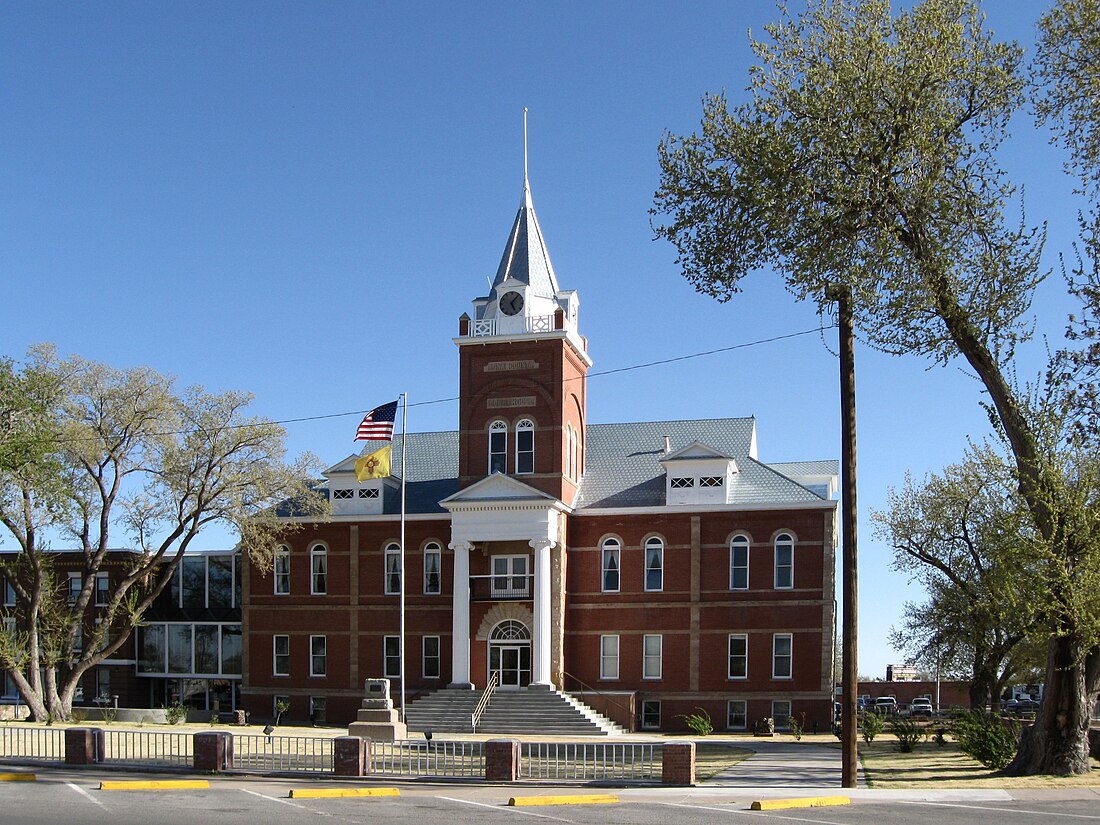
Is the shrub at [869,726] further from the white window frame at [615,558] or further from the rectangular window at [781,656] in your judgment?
the white window frame at [615,558]

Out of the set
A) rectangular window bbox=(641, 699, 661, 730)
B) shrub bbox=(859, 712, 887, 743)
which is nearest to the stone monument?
rectangular window bbox=(641, 699, 661, 730)

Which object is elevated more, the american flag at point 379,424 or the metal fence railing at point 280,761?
the american flag at point 379,424

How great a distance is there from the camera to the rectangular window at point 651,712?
46719 millimetres

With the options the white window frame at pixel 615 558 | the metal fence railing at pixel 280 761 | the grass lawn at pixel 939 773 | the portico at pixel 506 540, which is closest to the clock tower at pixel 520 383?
the portico at pixel 506 540

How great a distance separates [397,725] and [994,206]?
22.7 metres

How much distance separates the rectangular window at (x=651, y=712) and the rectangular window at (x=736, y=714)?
2.55 m

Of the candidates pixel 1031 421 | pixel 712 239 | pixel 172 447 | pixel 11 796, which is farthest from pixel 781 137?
pixel 172 447

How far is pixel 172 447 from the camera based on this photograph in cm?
4547

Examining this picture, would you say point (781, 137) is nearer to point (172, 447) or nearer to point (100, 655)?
point (172, 447)

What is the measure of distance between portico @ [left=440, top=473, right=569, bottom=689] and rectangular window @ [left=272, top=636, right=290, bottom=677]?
7610 millimetres

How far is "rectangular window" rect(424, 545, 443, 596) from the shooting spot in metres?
49.2

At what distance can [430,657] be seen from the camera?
49.0 m

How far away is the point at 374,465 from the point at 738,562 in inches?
551

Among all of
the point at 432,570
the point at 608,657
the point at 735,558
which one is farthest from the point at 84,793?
the point at 735,558
